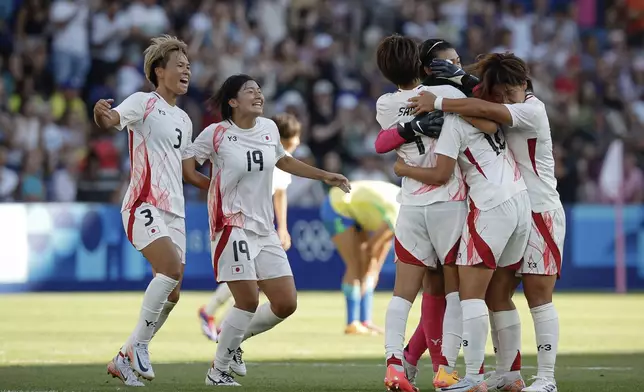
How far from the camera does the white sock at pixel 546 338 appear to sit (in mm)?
8688

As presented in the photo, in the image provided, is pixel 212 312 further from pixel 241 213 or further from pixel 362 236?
pixel 241 213

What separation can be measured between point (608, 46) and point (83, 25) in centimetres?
1153

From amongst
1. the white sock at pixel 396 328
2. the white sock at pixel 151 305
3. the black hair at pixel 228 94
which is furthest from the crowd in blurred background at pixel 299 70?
the white sock at pixel 396 328

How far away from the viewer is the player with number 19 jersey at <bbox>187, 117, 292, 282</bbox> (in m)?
9.47

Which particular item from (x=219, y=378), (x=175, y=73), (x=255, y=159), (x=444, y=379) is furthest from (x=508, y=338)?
(x=175, y=73)

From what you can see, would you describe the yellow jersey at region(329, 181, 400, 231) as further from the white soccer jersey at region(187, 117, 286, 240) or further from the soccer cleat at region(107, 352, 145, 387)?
the soccer cleat at region(107, 352, 145, 387)

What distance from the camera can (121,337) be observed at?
13.9 m

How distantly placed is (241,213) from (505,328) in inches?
84.0

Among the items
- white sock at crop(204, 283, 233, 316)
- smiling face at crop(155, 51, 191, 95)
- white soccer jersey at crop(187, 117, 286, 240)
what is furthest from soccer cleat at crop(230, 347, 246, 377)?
white sock at crop(204, 283, 233, 316)

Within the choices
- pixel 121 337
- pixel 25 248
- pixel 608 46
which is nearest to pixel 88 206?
pixel 25 248

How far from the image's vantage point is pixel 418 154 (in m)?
8.74

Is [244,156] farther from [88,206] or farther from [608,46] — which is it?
[608,46]

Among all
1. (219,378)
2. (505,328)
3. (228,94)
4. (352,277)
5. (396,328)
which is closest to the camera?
(396,328)

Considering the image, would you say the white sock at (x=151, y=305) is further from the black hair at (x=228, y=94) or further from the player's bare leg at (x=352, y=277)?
the player's bare leg at (x=352, y=277)
